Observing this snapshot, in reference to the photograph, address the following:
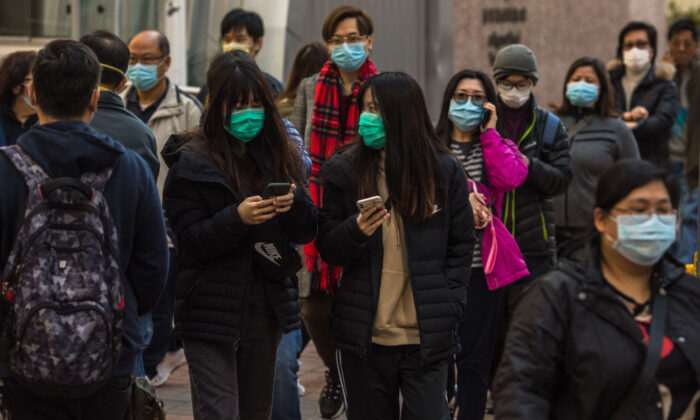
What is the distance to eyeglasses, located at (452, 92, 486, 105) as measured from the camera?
20.6ft

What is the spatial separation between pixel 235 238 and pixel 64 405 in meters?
1.05

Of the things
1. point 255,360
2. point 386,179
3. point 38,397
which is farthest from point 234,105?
point 38,397

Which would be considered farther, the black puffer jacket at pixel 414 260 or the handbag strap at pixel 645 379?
the black puffer jacket at pixel 414 260

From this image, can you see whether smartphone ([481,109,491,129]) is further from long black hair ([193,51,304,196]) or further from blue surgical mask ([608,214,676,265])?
blue surgical mask ([608,214,676,265])

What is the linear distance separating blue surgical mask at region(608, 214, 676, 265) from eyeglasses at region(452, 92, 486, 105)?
2.54 m

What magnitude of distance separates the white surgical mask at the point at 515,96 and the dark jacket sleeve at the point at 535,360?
9.87 ft

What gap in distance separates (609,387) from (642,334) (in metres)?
0.20

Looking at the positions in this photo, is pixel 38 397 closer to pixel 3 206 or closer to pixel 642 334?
pixel 3 206

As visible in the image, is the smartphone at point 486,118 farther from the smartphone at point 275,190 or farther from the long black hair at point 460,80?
the smartphone at point 275,190

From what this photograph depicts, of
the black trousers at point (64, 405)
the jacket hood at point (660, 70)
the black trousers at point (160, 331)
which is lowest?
the black trousers at point (160, 331)

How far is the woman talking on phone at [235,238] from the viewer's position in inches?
192

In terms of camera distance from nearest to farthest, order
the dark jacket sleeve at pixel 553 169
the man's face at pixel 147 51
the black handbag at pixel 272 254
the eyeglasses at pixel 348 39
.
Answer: the black handbag at pixel 272 254 → the dark jacket sleeve at pixel 553 169 → the eyeglasses at pixel 348 39 → the man's face at pixel 147 51

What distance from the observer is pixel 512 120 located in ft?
22.2

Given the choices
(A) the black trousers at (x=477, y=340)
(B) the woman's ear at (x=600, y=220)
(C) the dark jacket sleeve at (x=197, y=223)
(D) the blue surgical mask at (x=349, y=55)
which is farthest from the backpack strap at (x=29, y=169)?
(D) the blue surgical mask at (x=349, y=55)
